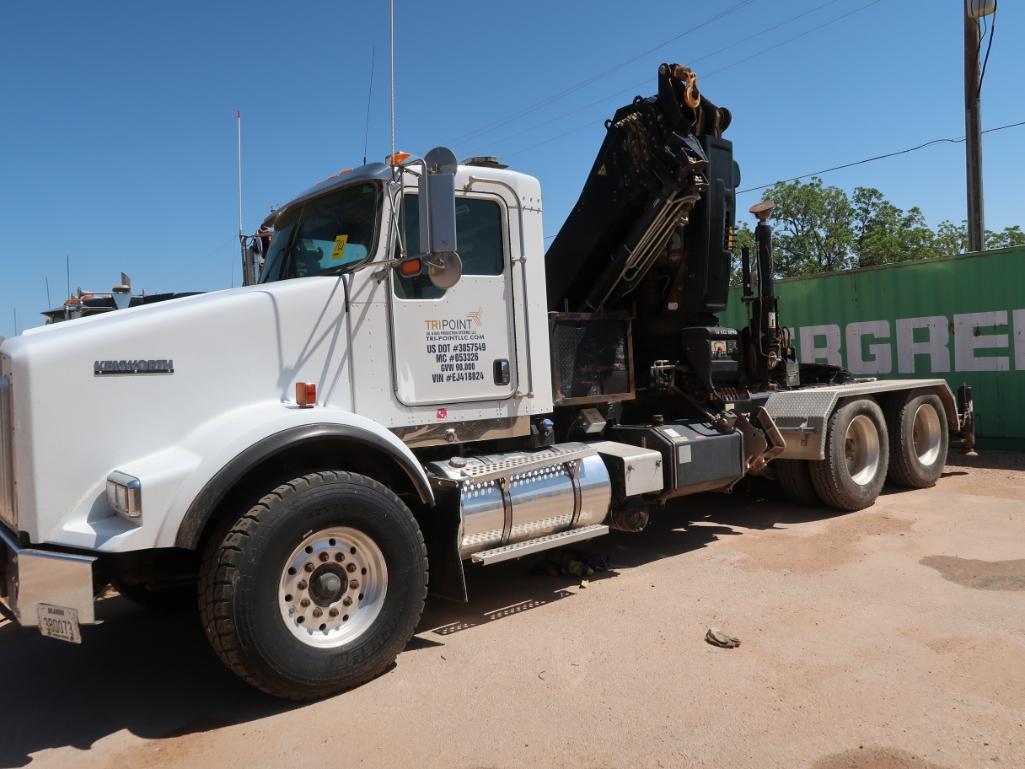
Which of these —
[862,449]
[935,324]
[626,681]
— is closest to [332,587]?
[626,681]

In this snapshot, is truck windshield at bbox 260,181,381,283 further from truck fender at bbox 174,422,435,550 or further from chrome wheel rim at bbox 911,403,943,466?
chrome wheel rim at bbox 911,403,943,466

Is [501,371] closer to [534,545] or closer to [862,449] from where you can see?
[534,545]

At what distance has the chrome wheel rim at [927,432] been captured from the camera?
344 inches

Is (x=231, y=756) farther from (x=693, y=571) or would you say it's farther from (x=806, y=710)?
(x=693, y=571)

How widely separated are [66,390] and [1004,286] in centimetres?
1108

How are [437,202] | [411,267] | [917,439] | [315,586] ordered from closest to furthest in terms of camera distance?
[315,586] → [437,202] → [411,267] → [917,439]

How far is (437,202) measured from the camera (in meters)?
4.06

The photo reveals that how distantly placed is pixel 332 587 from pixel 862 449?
20.3ft

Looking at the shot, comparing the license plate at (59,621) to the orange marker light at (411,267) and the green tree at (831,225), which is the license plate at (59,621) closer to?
the orange marker light at (411,267)

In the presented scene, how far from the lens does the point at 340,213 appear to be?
480 cm

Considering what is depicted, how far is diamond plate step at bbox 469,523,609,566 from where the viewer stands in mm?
4551

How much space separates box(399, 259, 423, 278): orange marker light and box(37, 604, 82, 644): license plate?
2.33m

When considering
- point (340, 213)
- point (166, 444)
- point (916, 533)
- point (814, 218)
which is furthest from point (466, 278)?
point (814, 218)

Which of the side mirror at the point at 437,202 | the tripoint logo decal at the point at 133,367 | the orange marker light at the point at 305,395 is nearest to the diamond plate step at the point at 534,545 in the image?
the orange marker light at the point at 305,395
